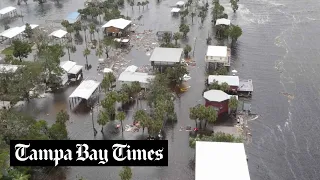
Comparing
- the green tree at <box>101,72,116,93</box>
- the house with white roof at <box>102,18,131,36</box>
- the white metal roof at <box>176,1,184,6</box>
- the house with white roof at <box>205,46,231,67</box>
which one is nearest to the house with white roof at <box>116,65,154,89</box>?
the green tree at <box>101,72,116,93</box>

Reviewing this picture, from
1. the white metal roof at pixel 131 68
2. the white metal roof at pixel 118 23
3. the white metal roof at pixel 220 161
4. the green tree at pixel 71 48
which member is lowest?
the white metal roof at pixel 220 161

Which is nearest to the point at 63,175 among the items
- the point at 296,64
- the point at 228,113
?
the point at 228,113

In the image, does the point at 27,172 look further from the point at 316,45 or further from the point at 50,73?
the point at 316,45

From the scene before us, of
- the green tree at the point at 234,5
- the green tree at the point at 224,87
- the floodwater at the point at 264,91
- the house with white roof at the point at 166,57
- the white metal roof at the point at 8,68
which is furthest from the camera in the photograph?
the green tree at the point at 234,5

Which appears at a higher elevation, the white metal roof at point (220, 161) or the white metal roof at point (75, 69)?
the white metal roof at point (75, 69)

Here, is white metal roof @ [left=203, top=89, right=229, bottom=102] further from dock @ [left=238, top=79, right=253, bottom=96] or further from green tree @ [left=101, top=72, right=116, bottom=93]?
green tree @ [left=101, top=72, right=116, bottom=93]

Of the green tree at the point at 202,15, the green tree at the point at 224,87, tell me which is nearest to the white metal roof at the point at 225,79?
the green tree at the point at 224,87

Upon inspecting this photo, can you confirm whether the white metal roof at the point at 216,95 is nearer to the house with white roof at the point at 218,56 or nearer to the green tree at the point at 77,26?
the house with white roof at the point at 218,56
